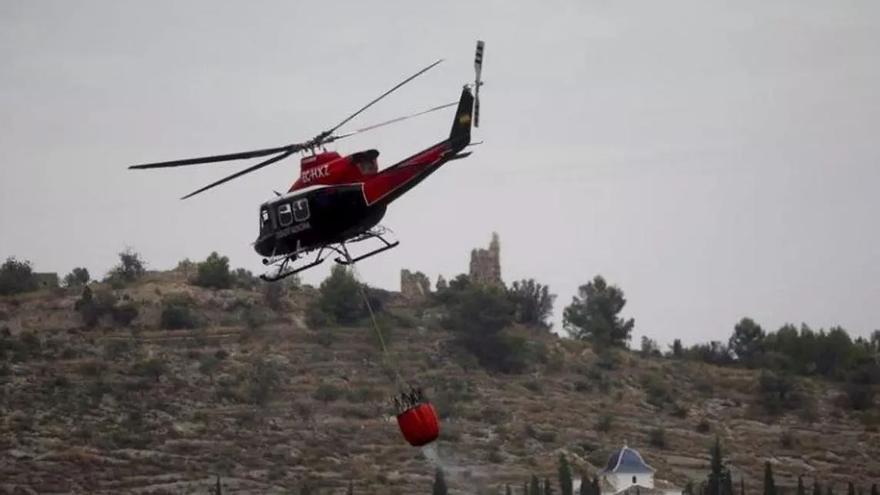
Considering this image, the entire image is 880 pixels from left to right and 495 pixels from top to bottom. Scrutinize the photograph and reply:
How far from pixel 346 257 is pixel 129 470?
80.1m

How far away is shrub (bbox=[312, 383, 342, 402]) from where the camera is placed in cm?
17738

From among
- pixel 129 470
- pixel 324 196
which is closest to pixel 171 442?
pixel 129 470

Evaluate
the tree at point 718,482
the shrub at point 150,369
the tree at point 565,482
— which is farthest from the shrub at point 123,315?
the tree at point 718,482

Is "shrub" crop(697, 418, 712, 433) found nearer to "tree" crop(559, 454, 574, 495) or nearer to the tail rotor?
"tree" crop(559, 454, 574, 495)

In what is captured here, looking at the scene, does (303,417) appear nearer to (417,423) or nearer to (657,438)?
(657,438)

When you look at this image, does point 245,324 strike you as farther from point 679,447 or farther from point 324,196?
point 324,196

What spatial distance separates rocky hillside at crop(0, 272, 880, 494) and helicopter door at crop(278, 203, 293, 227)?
71.3m

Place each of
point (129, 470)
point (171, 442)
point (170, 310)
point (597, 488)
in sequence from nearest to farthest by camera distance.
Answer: point (597, 488)
point (129, 470)
point (171, 442)
point (170, 310)

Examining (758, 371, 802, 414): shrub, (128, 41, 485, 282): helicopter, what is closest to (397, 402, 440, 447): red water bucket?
(128, 41, 485, 282): helicopter

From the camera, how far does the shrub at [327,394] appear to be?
177m

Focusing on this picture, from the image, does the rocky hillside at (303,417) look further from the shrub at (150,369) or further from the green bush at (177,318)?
the green bush at (177,318)

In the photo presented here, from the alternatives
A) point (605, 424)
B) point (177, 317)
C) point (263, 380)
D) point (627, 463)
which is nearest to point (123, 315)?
point (177, 317)

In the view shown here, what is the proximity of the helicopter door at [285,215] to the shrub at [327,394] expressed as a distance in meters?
101

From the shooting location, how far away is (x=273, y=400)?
576ft
